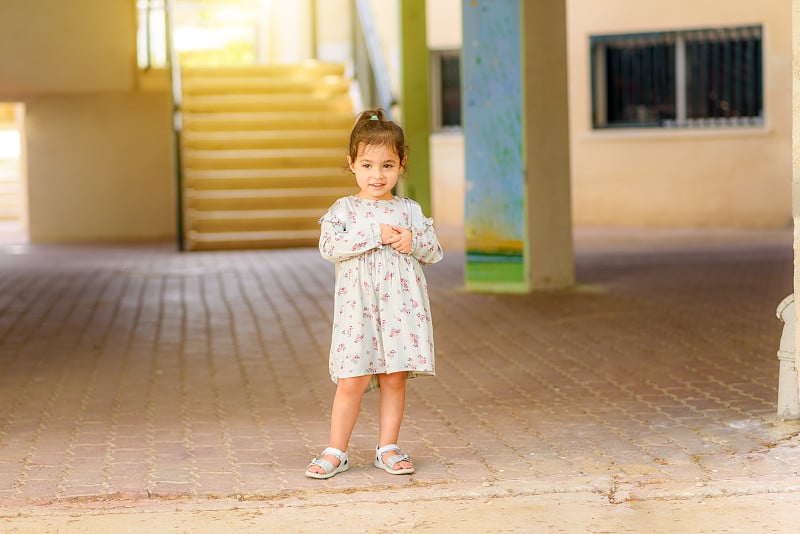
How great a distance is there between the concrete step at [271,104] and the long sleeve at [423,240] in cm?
1385

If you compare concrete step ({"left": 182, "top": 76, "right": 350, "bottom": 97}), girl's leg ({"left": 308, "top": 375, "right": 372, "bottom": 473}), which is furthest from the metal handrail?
girl's leg ({"left": 308, "top": 375, "right": 372, "bottom": 473})

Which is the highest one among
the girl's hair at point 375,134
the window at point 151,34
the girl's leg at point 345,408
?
the window at point 151,34

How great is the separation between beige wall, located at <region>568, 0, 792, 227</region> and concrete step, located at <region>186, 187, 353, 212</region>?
419 centimetres

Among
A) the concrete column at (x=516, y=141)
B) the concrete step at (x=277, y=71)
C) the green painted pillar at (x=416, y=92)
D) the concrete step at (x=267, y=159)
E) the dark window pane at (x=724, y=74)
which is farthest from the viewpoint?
the concrete step at (x=277, y=71)

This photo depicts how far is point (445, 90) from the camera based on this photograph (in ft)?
69.1

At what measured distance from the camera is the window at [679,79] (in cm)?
1929

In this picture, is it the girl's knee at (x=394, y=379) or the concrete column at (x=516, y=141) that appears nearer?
the girl's knee at (x=394, y=379)

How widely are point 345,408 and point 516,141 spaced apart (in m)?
6.33

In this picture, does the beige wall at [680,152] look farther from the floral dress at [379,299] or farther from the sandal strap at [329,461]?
the sandal strap at [329,461]

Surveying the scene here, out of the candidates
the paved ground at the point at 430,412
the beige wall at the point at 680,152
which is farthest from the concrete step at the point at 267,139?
the paved ground at the point at 430,412

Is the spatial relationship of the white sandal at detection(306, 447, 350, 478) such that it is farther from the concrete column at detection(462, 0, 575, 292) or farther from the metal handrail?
the metal handrail

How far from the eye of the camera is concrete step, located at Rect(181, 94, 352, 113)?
18.9 meters

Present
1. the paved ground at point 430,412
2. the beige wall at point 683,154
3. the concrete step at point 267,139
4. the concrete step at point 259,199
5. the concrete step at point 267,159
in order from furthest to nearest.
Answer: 1. the beige wall at point 683,154
2. the concrete step at point 267,139
3. the concrete step at point 267,159
4. the concrete step at point 259,199
5. the paved ground at point 430,412

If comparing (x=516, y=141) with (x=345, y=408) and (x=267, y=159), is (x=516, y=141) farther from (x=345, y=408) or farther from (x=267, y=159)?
(x=267, y=159)
